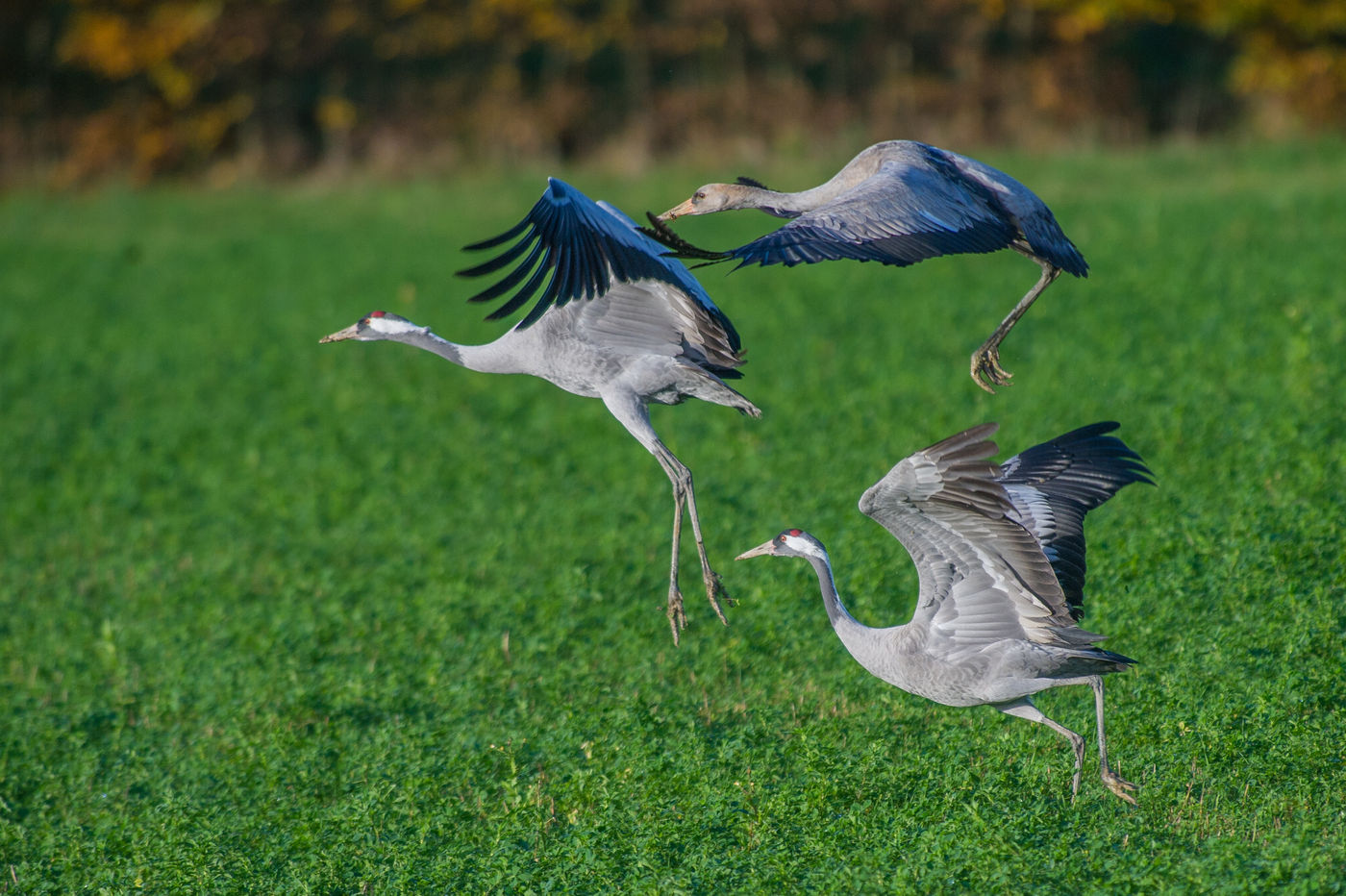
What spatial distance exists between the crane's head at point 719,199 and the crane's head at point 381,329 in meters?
1.21

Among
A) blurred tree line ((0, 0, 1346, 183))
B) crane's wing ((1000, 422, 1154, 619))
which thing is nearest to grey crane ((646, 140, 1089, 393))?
crane's wing ((1000, 422, 1154, 619))

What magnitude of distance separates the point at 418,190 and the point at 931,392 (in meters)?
14.5

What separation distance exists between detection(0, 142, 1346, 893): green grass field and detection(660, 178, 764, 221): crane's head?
7.43ft

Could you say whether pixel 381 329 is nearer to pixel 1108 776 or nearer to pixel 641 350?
pixel 641 350

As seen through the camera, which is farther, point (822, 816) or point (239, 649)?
point (239, 649)

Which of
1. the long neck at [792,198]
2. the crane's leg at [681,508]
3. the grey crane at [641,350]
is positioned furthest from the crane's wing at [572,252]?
the crane's leg at [681,508]

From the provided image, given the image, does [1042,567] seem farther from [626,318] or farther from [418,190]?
[418,190]

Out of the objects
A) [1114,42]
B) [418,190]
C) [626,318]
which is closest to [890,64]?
[1114,42]

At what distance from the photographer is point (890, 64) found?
26750 millimetres

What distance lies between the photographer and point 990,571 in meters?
5.38

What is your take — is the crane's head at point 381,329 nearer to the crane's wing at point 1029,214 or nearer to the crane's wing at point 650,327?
the crane's wing at point 650,327

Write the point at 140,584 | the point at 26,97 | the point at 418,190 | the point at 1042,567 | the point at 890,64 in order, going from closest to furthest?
1. the point at 1042,567
2. the point at 140,584
3. the point at 418,190
4. the point at 890,64
5. the point at 26,97

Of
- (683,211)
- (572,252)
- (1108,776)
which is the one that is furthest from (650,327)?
(1108,776)

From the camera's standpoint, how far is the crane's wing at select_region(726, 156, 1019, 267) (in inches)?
177
